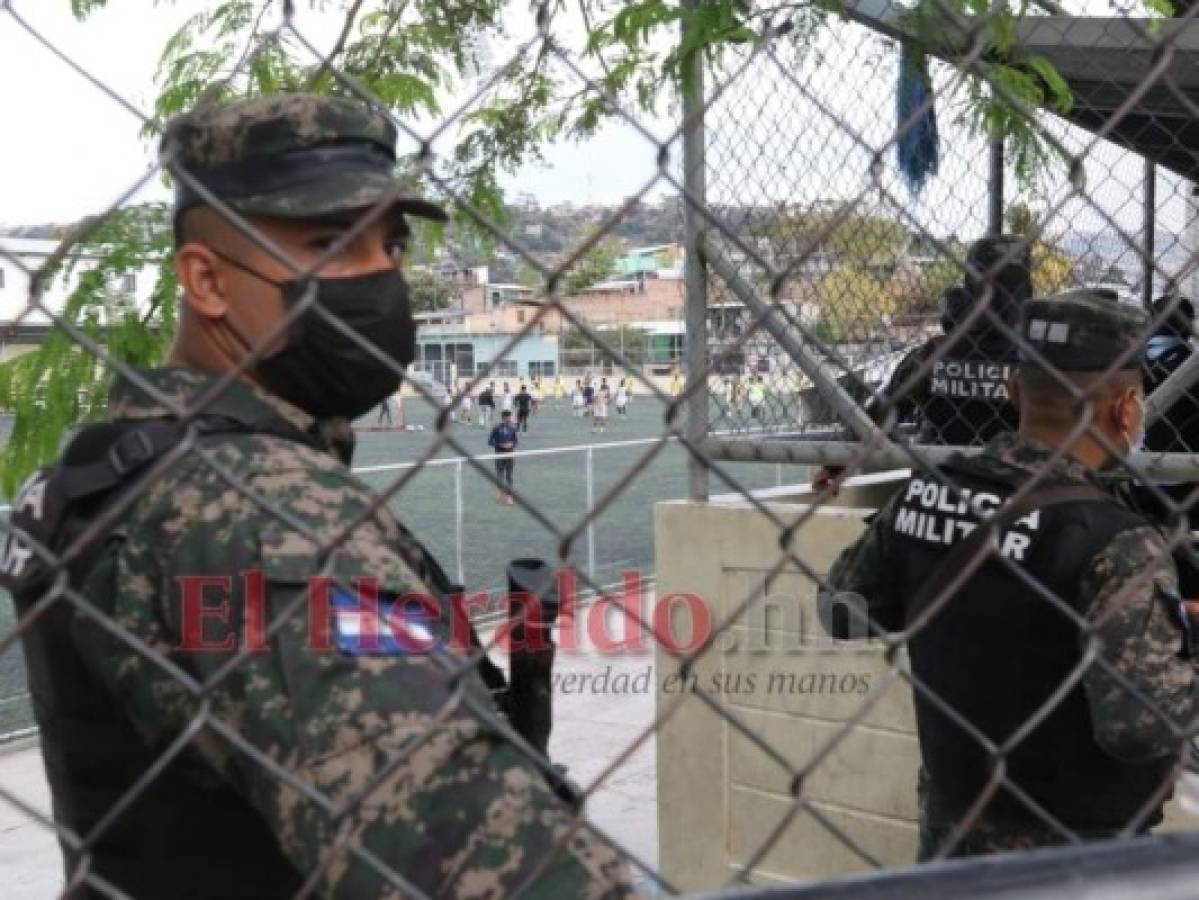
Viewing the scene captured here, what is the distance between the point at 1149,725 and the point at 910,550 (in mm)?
598

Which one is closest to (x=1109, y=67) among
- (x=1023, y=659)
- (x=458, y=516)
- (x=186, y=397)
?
(x=1023, y=659)

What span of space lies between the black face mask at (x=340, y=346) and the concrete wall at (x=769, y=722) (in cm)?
275

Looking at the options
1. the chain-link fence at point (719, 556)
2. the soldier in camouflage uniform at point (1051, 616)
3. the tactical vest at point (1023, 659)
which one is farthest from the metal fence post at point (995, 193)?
the tactical vest at point (1023, 659)

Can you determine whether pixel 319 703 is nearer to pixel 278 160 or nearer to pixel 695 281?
pixel 278 160

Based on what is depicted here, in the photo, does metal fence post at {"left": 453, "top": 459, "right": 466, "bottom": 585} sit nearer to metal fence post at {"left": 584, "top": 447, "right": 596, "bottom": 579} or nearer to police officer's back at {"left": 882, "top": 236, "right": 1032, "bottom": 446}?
metal fence post at {"left": 584, "top": 447, "right": 596, "bottom": 579}

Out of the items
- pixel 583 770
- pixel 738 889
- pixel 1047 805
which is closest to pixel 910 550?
pixel 1047 805

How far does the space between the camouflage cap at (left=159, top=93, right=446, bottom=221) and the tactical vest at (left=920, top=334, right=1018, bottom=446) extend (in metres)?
3.02

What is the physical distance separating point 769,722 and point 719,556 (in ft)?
1.86

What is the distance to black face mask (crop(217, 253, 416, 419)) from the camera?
1.34 metres

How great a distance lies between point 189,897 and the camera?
50.8 inches

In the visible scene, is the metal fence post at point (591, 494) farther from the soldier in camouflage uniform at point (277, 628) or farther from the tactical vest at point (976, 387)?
the soldier in camouflage uniform at point (277, 628)

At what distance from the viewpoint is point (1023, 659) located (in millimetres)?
2434

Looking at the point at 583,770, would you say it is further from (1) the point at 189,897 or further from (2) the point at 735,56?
(1) the point at 189,897

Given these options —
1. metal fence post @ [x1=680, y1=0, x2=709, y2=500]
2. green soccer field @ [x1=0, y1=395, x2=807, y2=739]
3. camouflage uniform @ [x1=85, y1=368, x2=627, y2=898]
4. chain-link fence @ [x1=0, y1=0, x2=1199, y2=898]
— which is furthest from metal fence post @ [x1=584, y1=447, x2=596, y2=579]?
camouflage uniform @ [x1=85, y1=368, x2=627, y2=898]
